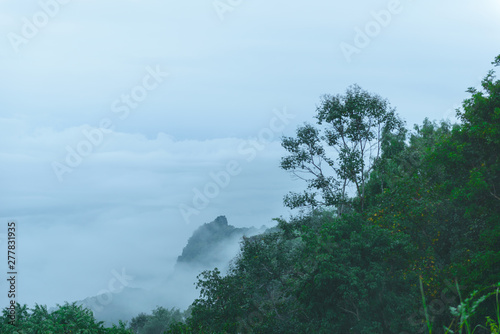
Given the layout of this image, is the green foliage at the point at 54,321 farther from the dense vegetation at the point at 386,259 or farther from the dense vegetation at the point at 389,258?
the dense vegetation at the point at 389,258

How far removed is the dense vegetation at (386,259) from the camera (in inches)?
677

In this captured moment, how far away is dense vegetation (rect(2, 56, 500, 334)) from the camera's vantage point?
1719 centimetres

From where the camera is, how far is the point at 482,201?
17.5 metres

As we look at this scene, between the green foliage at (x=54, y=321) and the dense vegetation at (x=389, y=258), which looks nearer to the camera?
the green foliage at (x=54, y=321)

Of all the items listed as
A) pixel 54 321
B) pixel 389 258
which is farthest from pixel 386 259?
pixel 54 321

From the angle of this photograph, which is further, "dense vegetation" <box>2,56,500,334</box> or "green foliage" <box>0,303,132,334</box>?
"dense vegetation" <box>2,56,500,334</box>

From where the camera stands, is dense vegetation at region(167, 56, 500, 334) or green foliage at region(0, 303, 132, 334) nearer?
green foliage at region(0, 303, 132, 334)

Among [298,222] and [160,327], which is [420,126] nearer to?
[298,222]

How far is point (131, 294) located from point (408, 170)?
186 meters

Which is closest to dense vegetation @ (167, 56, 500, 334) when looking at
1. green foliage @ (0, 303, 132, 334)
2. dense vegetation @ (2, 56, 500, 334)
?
dense vegetation @ (2, 56, 500, 334)

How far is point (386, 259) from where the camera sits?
64.2 feet

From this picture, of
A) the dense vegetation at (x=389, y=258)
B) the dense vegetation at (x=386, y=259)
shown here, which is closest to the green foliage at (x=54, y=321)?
the dense vegetation at (x=386, y=259)

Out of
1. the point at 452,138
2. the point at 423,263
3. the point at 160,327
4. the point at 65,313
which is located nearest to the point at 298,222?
the point at 423,263

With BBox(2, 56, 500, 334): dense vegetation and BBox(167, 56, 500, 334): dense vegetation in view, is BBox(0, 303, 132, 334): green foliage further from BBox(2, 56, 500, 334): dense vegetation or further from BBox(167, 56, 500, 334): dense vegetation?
BBox(167, 56, 500, 334): dense vegetation
